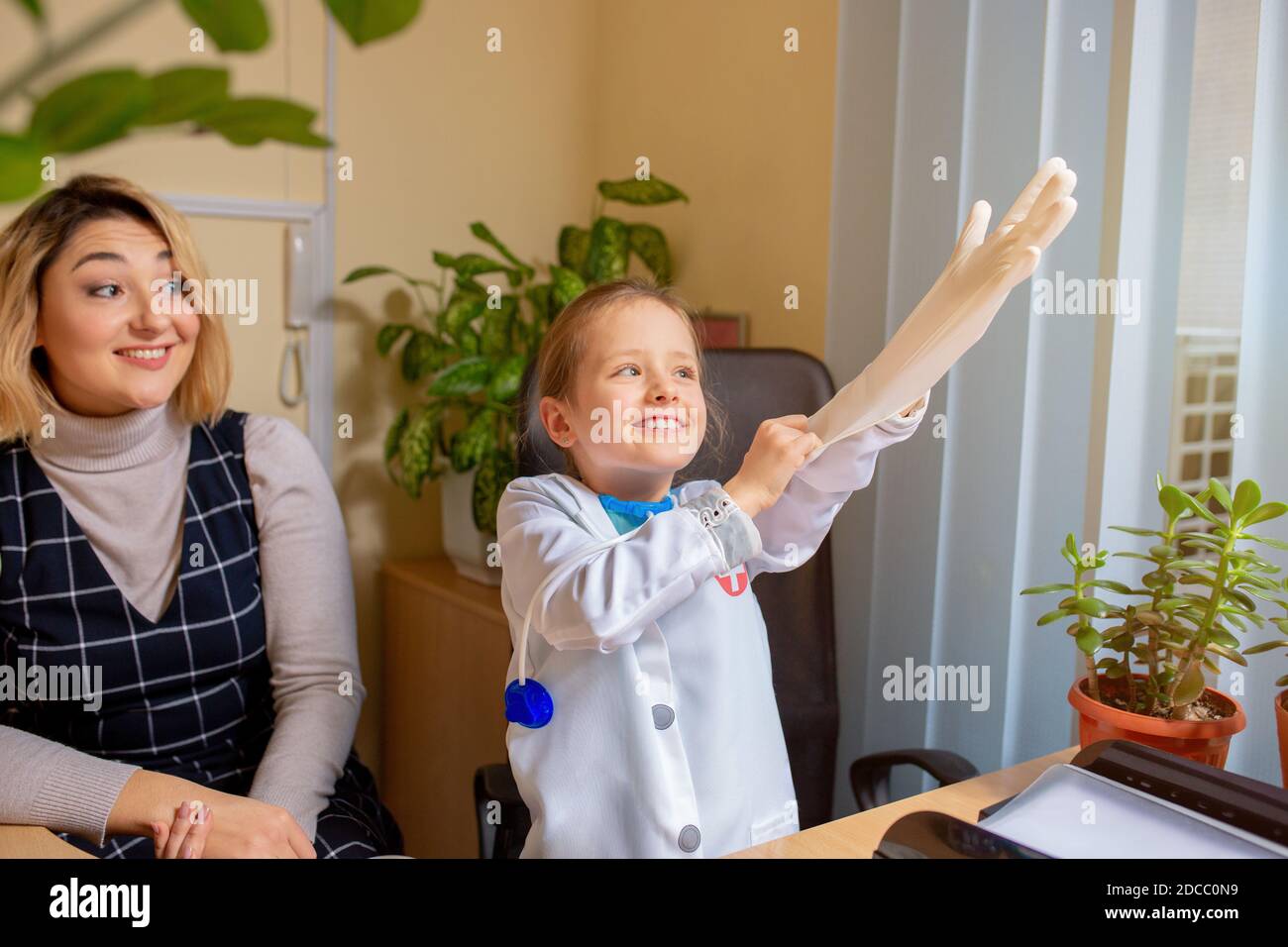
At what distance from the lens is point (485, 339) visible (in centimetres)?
Result: 212

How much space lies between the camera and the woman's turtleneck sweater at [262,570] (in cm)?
131

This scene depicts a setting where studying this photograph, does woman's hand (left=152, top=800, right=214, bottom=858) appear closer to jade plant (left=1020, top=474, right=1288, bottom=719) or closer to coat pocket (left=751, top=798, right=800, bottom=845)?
coat pocket (left=751, top=798, right=800, bottom=845)

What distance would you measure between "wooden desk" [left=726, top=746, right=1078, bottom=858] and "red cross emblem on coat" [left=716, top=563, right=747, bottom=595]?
25cm

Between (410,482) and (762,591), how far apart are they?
0.85 m

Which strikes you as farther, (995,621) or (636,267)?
(636,267)

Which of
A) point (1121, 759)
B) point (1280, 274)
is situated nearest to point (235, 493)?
point (1121, 759)

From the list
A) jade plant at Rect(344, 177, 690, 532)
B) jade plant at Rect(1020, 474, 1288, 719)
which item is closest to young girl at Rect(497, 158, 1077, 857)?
jade plant at Rect(1020, 474, 1288, 719)

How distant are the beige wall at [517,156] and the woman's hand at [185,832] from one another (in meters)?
1.06

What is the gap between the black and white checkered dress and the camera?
1.47 metres

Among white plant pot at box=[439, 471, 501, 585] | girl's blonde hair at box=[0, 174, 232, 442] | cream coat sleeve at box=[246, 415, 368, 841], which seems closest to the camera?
girl's blonde hair at box=[0, 174, 232, 442]

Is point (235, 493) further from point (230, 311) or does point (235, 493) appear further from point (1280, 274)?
point (1280, 274)

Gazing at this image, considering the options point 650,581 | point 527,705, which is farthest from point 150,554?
point 650,581

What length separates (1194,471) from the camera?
1.39 metres
